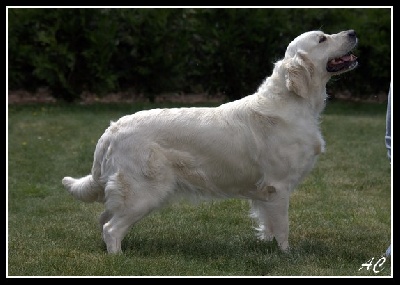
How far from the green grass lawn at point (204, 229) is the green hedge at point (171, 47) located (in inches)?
174

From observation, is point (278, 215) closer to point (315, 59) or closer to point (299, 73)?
point (299, 73)

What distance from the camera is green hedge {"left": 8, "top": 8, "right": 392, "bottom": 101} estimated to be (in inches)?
555

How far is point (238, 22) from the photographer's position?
14.5 m

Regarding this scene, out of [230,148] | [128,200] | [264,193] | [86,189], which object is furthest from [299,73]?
[86,189]

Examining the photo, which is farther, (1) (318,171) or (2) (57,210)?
(1) (318,171)

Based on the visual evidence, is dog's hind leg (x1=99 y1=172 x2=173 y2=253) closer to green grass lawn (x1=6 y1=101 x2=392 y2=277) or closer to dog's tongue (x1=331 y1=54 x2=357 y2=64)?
green grass lawn (x1=6 y1=101 x2=392 y2=277)

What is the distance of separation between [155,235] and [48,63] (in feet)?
29.2

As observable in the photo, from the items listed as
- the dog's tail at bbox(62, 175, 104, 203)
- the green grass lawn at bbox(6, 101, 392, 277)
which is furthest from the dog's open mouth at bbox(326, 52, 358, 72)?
the dog's tail at bbox(62, 175, 104, 203)

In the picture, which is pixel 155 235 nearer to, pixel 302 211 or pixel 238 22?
pixel 302 211

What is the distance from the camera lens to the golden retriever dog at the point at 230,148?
202 inches

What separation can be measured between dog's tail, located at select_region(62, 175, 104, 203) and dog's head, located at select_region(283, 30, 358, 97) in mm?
1620

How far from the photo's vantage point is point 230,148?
5.19m

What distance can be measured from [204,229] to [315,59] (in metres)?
1.70
